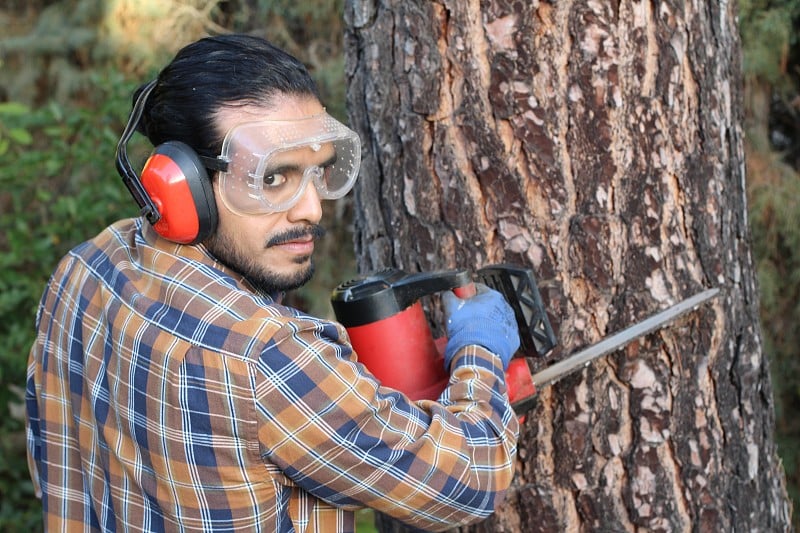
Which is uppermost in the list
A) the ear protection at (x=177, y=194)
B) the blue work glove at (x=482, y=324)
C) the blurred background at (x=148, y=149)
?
the ear protection at (x=177, y=194)

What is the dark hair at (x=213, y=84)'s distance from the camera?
1.59m

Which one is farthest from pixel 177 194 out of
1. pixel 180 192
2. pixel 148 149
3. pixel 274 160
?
pixel 148 149

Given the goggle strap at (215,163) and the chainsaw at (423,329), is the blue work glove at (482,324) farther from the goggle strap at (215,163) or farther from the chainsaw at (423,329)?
the goggle strap at (215,163)

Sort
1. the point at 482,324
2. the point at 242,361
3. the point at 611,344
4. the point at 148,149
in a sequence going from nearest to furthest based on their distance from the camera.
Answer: the point at 242,361, the point at 482,324, the point at 611,344, the point at 148,149

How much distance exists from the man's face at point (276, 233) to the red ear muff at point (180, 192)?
61mm

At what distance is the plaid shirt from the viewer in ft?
4.79

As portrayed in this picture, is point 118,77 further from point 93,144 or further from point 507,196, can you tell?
point 507,196

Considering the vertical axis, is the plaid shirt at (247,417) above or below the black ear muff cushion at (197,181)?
below

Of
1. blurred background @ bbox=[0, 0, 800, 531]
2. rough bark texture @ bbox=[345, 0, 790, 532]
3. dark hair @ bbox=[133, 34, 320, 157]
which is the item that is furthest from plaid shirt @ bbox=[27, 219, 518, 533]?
blurred background @ bbox=[0, 0, 800, 531]

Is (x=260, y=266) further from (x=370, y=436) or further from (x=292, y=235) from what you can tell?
(x=370, y=436)

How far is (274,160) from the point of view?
→ 159 centimetres

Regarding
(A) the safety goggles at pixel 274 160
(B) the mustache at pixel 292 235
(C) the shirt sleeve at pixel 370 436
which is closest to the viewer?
(C) the shirt sleeve at pixel 370 436

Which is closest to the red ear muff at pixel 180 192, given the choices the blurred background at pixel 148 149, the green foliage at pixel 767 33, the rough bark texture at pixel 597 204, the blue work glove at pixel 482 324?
the blue work glove at pixel 482 324

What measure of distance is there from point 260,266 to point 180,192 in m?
0.23
